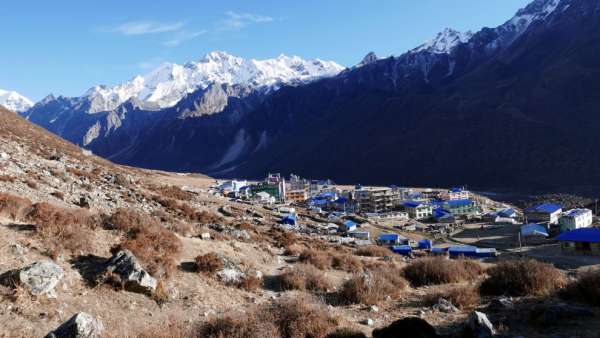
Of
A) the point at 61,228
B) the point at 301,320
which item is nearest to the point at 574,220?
the point at 301,320

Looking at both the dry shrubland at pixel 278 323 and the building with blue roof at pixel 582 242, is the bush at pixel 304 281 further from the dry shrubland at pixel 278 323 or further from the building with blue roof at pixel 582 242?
the building with blue roof at pixel 582 242

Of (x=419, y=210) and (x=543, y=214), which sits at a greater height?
(x=543, y=214)

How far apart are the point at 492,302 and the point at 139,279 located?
806cm

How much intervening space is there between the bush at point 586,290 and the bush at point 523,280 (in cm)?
72

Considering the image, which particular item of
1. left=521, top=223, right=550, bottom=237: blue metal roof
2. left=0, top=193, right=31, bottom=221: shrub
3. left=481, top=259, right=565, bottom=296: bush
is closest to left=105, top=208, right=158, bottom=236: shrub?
left=0, top=193, right=31, bottom=221: shrub

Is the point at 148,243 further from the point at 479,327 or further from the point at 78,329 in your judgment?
the point at 479,327

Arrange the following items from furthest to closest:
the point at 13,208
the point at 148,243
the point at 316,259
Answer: the point at 316,259, the point at 148,243, the point at 13,208

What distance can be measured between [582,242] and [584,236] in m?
0.59

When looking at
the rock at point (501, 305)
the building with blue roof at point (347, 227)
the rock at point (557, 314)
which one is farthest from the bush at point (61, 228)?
the building with blue roof at point (347, 227)

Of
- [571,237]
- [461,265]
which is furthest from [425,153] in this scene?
[461,265]

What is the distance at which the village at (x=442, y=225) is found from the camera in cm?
4084

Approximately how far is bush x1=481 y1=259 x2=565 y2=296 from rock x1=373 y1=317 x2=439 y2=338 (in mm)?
4687

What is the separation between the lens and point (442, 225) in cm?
7162

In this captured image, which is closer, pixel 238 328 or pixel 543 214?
pixel 238 328
